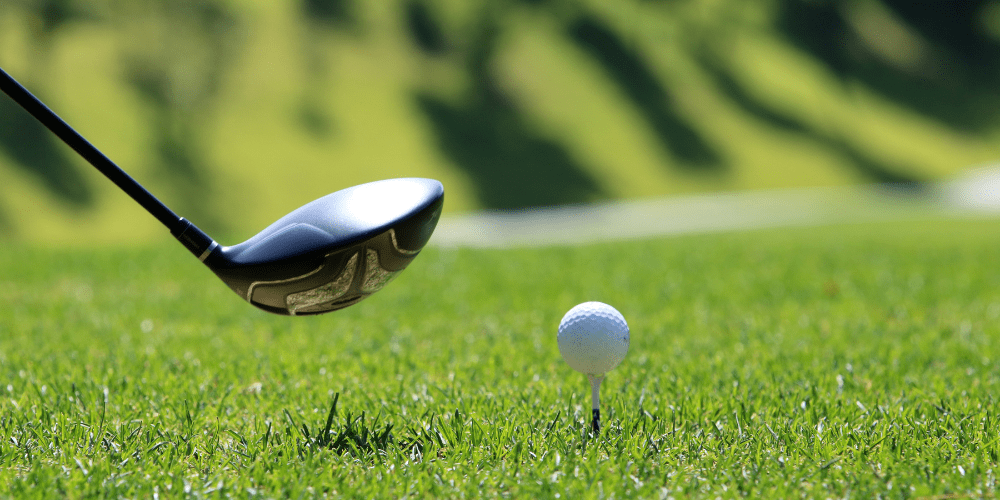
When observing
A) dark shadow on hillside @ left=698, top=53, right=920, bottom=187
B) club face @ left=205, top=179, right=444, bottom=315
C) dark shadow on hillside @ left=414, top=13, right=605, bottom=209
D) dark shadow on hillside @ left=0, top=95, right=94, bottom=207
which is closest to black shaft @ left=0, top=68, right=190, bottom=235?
club face @ left=205, top=179, right=444, bottom=315

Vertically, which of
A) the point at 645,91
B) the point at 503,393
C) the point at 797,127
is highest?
the point at 797,127

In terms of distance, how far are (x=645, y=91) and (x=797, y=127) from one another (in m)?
14.5

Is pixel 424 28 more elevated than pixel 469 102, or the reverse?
pixel 424 28

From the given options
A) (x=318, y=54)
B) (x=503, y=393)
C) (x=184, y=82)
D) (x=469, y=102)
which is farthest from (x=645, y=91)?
(x=503, y=393)

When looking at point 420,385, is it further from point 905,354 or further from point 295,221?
point 905,354

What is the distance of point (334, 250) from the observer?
3.08 meters

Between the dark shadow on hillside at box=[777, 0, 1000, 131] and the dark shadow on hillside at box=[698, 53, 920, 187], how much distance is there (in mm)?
12032

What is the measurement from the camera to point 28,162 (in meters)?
56.5

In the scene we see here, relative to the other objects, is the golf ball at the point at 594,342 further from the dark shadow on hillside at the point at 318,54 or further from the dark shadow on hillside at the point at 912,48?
the dark shadow on hillside at the point at 912,48

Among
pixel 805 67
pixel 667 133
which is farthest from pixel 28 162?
pixel 805 67

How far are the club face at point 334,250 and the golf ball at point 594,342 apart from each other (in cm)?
82

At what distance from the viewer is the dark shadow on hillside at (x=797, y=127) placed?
221ft

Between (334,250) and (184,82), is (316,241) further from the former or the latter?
(184,82)

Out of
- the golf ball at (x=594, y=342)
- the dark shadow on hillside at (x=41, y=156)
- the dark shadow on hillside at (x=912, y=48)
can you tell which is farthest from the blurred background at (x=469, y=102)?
the golf ball at (x=594, y=342)
